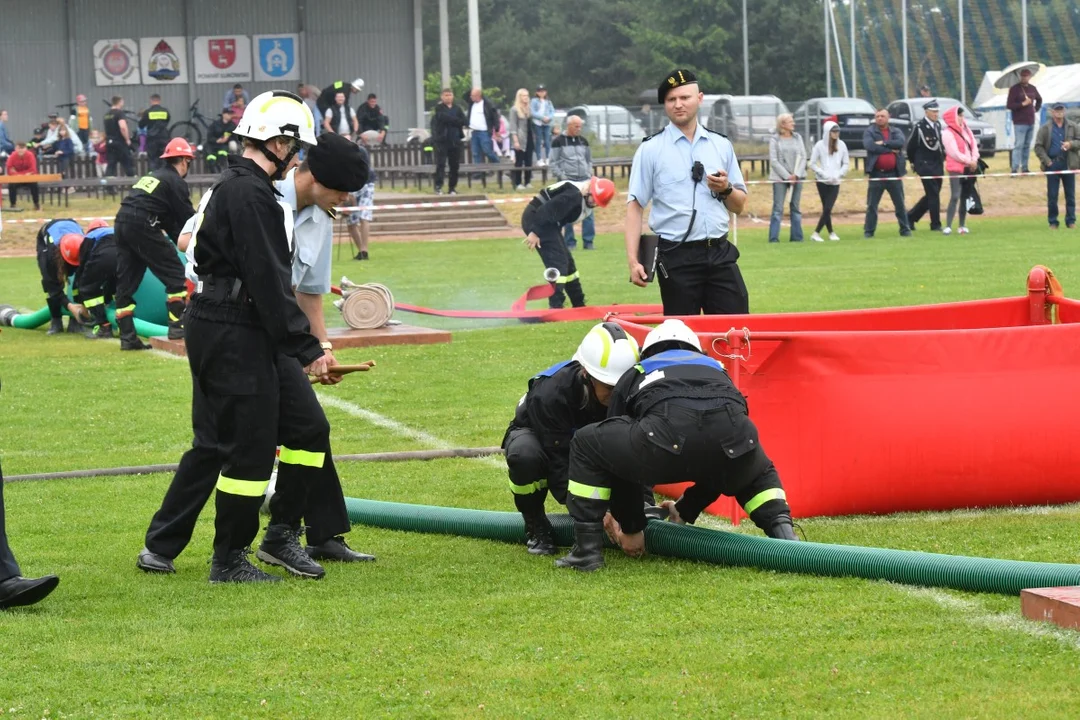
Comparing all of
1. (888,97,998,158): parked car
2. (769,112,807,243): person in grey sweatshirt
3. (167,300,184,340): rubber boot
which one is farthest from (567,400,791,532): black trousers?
(888,97,998,158): parked car

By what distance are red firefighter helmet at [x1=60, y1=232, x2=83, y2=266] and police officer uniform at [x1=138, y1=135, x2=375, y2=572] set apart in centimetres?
957

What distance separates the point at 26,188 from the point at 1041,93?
2607 centimetres

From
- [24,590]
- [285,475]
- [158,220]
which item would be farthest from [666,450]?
[158,220]

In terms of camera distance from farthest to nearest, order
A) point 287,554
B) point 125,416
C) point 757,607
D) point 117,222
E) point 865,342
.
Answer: point 117,222 → point 125,416 → point 865,342 → point 287,554 → point 757,607

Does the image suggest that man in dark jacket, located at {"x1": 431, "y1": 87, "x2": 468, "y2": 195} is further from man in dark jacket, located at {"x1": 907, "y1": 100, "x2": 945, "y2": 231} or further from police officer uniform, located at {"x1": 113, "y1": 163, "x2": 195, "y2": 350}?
police officer uniform, located at {"x1": 113, "y1": 163, "x2": 195, "y2": 350}

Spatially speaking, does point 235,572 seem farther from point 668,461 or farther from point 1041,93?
point 1041,93

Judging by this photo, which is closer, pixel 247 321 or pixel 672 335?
pixel 247 321

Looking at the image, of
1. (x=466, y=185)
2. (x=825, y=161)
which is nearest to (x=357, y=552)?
(x=825, y=161)

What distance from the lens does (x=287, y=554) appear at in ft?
21.5

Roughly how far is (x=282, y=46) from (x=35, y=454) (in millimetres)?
35032

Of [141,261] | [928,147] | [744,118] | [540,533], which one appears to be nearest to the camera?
[540,533]

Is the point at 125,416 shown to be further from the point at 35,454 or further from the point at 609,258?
the point at 609,258

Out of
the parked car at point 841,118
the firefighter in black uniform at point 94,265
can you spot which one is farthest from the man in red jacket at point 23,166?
the parked car at point 841,118

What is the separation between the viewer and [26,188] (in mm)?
35000
